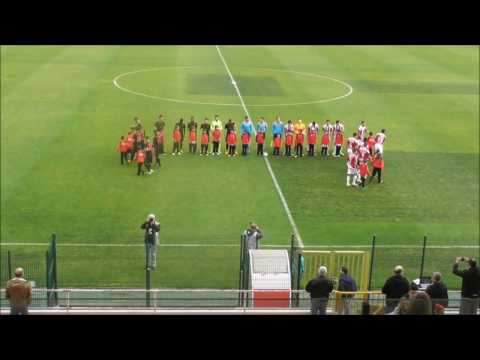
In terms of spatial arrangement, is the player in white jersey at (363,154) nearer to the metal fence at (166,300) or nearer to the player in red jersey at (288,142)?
the player in red jersey at (288,142)

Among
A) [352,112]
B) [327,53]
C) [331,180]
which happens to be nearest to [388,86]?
[352,112]

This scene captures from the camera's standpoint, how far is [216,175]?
23.5 meters

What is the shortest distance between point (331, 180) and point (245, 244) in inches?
346

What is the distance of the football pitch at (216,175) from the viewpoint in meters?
17.5

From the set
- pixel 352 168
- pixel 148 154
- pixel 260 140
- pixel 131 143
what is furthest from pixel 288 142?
pixel 131 143

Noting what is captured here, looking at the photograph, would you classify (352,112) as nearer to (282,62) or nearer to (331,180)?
(331,180)

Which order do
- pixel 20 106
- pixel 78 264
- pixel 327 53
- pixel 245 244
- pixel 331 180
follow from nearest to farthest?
pixel 245 244 → pixel 78 264 → pixel 331 180 → pixel 20 106 → pixel 327 53

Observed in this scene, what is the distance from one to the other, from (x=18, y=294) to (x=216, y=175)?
511 inches

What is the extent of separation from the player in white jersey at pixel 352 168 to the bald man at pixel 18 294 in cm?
1317

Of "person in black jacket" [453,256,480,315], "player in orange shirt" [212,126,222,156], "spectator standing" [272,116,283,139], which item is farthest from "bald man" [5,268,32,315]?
"spectator standing" [272,116,283,139]

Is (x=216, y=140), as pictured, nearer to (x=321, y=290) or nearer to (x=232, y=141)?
(x=232, y=141)

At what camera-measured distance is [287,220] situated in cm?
1989

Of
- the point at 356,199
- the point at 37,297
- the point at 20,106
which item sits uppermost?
the point at 20,106

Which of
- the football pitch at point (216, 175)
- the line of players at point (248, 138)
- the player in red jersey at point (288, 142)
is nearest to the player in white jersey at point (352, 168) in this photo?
the football pitch at point (216, 175)
